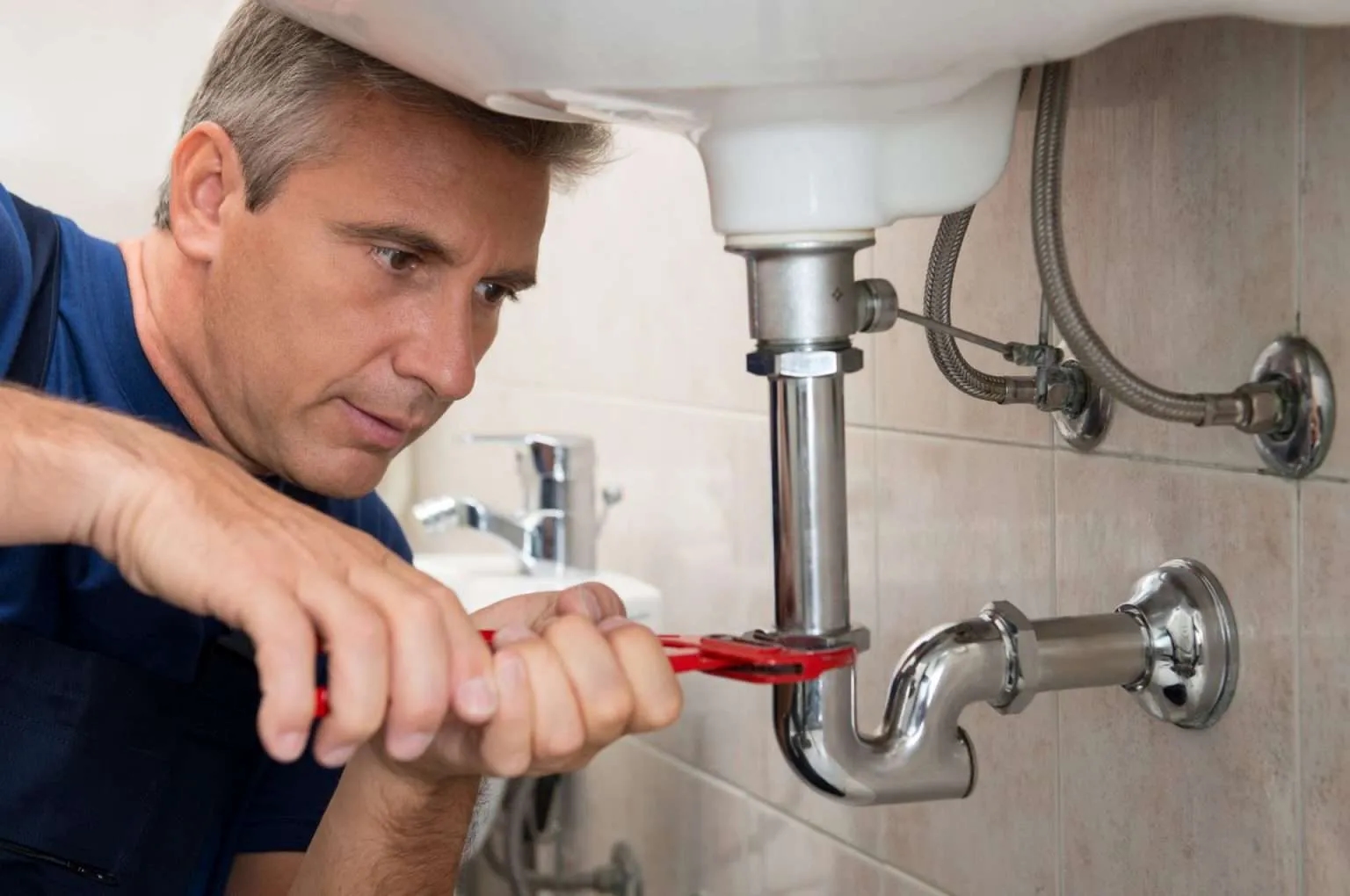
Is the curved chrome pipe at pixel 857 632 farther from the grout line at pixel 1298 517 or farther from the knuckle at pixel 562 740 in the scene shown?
the knuckle at pixel 562 740

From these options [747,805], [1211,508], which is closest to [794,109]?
[1211,508]

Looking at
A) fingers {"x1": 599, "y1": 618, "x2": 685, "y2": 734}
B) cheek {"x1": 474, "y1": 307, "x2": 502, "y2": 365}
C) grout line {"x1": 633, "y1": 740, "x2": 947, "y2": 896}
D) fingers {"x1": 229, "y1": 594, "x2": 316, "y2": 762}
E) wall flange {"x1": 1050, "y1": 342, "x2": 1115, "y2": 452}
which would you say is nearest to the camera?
fingers {"x1": 229, "y1": 594, "x2": 316, "y2": 762}

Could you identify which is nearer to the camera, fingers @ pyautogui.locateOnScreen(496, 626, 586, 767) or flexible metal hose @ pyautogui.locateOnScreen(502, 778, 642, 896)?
fingers @ pyautogui.locateOnScreen(496, 626, 586, 767)

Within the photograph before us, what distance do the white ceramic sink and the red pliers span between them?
2.03ft

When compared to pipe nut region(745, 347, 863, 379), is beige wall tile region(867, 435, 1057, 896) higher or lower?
lower

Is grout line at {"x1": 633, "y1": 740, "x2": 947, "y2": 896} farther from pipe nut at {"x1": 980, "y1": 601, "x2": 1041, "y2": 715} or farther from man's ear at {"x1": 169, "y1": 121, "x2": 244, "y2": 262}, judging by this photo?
man's ear at {"x1": 169, "y1": 121, "x2": 244, "y2": 262}

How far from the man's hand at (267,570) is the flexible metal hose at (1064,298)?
39 centimetres

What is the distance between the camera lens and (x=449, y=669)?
0.56 metres

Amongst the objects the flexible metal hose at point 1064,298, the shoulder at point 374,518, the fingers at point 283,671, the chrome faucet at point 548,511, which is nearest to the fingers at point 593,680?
the fingers at point 283,671

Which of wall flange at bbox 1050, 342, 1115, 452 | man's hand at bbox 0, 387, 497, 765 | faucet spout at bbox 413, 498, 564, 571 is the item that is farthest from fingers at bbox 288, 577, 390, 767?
faucet spout at bbox 413, 498, 564, 571

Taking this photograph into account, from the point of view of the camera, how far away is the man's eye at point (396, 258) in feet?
3.15

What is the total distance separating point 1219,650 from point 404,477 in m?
1.42

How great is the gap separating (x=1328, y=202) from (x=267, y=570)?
0.54 m

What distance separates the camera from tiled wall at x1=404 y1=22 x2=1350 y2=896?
0.80 metres
